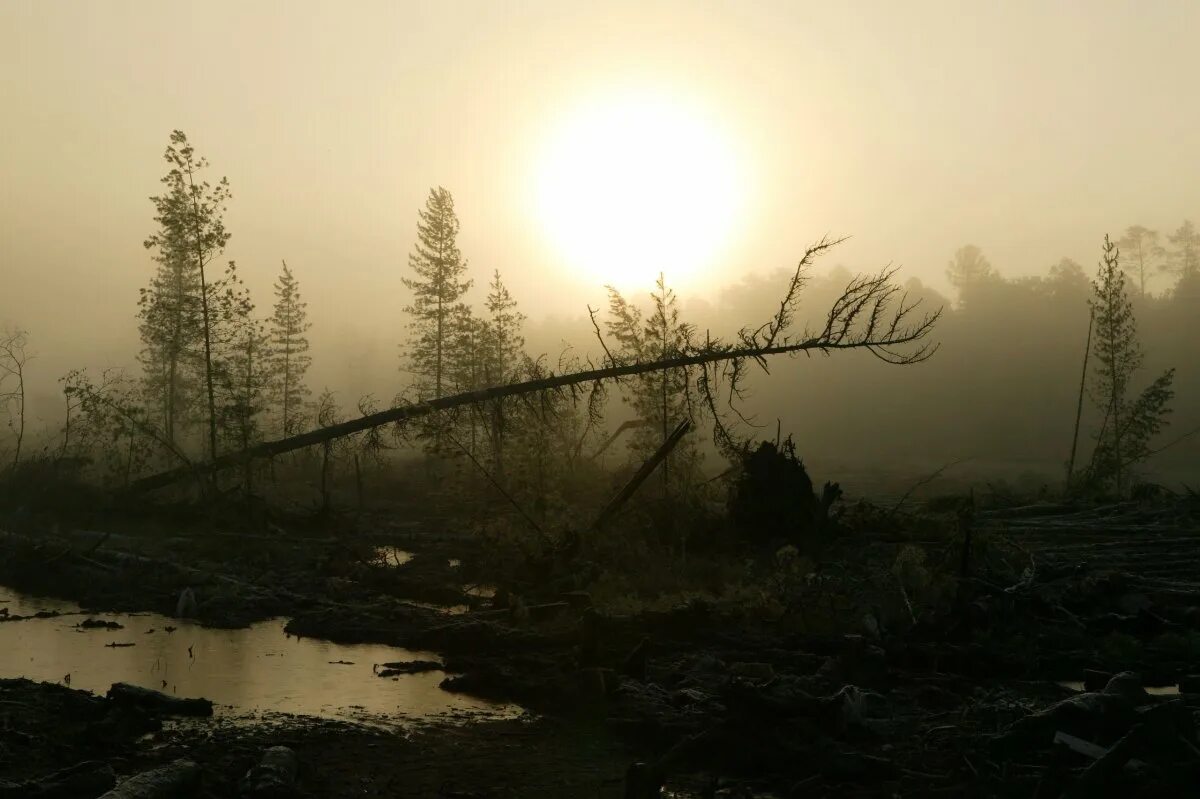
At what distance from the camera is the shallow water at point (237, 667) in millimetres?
10523

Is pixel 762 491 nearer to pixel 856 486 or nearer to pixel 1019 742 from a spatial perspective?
pixel 1019 742

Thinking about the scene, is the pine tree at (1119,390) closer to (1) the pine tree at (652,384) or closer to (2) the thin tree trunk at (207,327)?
(1) the pine tree at (652,384)

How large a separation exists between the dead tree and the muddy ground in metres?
4.19

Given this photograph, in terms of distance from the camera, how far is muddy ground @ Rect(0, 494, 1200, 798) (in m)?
7.58

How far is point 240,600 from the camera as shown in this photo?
16.5 meters

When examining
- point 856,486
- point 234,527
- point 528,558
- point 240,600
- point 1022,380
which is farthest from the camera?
point 1022,380

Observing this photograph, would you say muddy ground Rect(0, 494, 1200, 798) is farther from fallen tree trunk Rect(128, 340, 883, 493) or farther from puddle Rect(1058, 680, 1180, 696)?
fallen tree trunk Rect(128, 340, 883, 493)

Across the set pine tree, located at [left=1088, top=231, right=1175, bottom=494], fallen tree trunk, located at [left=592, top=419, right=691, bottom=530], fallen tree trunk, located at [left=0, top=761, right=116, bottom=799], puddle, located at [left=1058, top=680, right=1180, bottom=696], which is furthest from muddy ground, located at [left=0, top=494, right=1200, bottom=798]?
pine tree, located at [left=1088, top=231, right=1175, bottom=494]

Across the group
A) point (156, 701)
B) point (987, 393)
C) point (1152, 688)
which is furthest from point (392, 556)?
point (987, 393)

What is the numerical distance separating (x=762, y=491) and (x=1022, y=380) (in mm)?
122605

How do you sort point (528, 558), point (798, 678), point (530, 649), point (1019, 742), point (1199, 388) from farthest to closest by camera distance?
point (1199, 388) → point (528, 558) → point (530, 649) → point (798, 678) → point (1019, 742)

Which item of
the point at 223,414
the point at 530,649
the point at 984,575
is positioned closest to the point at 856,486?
the point at 223,414

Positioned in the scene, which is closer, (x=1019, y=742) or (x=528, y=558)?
(x=1019, y=742)

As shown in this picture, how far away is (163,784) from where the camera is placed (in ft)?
22.7
